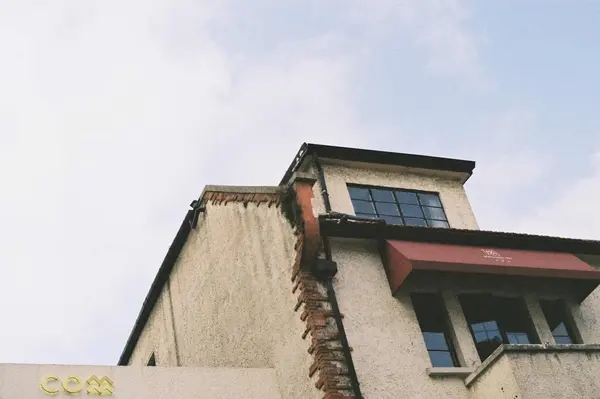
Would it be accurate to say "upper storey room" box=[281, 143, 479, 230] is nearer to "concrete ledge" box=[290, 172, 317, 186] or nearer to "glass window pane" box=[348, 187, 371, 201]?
"glass window pane" box=[348, 187, 371, 201]

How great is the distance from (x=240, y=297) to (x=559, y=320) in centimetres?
620

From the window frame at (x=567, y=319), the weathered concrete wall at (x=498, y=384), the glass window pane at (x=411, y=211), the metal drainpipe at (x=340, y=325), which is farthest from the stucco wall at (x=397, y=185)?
the weathered concrete wall at (x=498, y=384)

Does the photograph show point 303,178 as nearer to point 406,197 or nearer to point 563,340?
point 406,197

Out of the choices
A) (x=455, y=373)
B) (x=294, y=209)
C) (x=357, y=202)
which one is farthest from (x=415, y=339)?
(x=357, y=202)

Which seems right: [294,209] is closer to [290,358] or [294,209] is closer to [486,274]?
[290,358]

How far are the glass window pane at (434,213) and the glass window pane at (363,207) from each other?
1.43 meters

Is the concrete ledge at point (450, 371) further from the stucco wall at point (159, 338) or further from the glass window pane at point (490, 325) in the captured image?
the stucco wall at point (159, 338)

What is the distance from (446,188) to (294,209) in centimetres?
551

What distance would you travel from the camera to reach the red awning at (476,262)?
12141 mm

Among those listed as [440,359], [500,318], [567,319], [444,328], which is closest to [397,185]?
[500,318]

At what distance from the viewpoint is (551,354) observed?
37.1 ft

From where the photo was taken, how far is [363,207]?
593 inches

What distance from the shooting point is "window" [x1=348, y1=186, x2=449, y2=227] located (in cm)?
1505

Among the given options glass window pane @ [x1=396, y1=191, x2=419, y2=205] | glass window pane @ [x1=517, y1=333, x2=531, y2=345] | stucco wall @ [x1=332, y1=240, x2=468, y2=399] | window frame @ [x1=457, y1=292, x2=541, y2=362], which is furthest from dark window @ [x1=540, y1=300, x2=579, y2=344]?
glass window pane @ [x1=396, y1=191, x2=419, y2=205]
